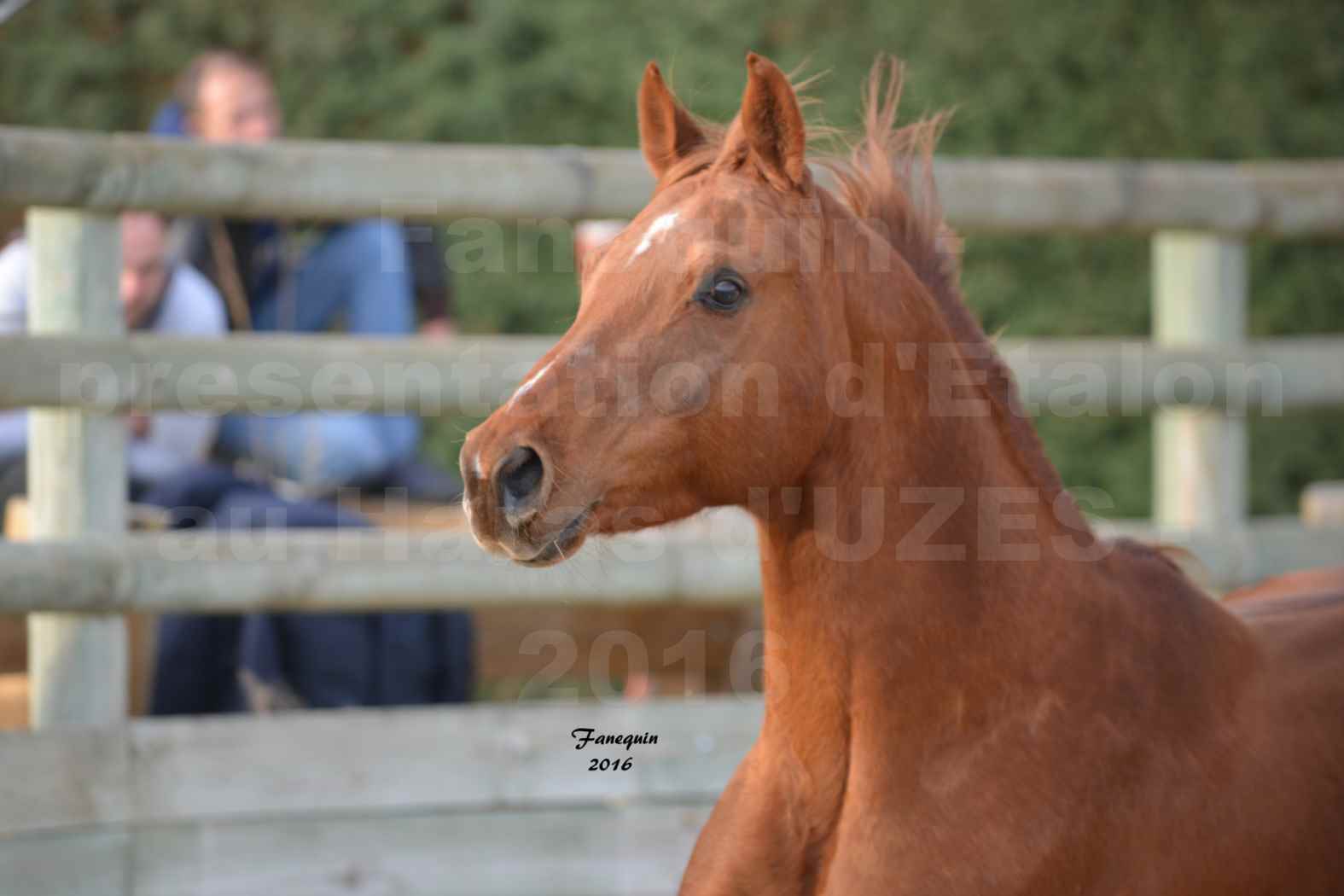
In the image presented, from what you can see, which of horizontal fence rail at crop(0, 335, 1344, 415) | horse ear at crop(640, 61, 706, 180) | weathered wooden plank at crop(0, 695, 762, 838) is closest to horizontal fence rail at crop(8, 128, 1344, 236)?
horizontal fence rail at crop(0, 335, 1344, 415)

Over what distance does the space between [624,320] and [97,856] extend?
177 centimetres

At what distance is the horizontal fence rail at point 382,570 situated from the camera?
10.1 ft

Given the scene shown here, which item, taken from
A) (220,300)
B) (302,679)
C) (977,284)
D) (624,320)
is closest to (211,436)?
(220,300)

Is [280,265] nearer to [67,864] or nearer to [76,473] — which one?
[76,473]

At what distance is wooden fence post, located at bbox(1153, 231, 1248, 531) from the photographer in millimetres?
3773

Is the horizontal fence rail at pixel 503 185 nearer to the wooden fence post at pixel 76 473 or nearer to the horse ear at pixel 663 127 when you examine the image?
the wooden fence post at pixel 76 473

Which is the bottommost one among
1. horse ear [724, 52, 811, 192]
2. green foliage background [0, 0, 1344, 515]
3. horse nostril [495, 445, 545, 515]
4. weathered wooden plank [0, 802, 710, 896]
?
weathered wooden plank [0, 802, 710, 896]

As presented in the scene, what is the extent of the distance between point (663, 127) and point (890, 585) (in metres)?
0.79

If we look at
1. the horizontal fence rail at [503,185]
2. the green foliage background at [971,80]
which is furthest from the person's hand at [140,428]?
the green foliage background at [971,80]

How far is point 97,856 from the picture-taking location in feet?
10.1

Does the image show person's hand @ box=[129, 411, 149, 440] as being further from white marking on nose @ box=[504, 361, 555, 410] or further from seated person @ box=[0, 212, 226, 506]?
white marking on nose @ box=[504, 361, 555, 410]

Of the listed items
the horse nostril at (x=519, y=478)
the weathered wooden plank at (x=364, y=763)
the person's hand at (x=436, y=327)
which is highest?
the person's hand at (x=436, y=327)

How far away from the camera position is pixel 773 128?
7.14 feet

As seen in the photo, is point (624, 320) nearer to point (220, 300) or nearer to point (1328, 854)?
point (1328, 854)
